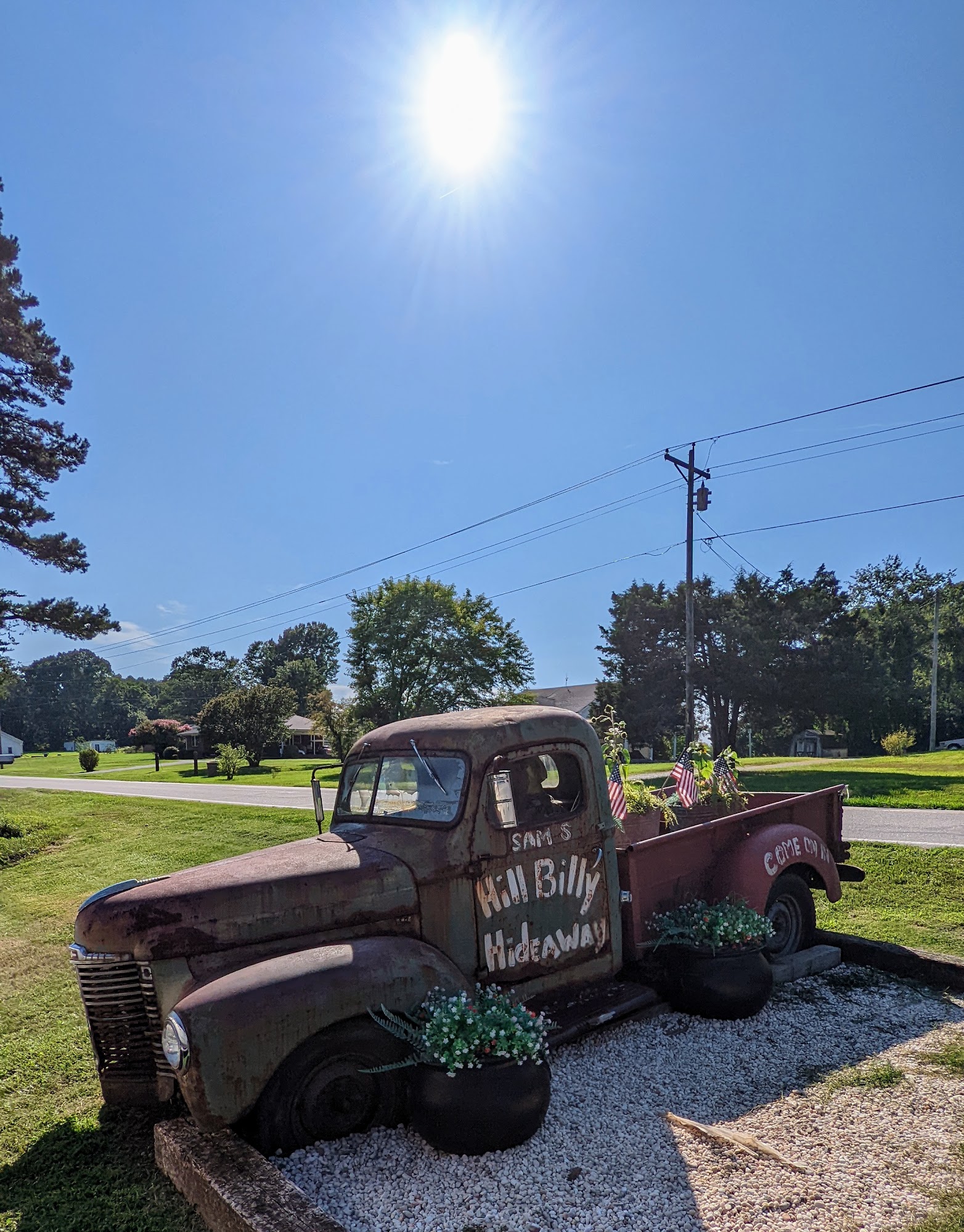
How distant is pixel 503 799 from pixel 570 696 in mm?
63544

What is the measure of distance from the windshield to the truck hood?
361 mm

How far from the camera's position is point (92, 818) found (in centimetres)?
1830

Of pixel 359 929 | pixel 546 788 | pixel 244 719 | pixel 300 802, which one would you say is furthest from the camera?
pixel 244 719

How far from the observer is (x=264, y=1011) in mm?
3402

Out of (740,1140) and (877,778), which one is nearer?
(740,1140)

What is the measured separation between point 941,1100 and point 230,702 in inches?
1622

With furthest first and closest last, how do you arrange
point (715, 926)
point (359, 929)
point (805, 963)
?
point (805, 963) → point (715, 926) → point (359, 929)

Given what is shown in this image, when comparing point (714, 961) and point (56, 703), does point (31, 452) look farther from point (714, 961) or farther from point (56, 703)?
point (56, 703)

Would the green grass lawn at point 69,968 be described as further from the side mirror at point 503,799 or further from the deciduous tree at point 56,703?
the deciduous tree at point 56,703

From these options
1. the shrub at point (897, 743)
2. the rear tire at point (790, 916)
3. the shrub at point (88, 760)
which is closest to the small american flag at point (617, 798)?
the rear tire at point (790, 916)

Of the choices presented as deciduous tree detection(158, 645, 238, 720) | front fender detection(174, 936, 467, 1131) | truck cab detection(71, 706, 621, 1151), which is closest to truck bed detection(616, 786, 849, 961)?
truck cab detection(71, 706, 621, 1151)

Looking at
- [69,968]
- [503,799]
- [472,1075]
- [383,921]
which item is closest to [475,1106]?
[472,1075]

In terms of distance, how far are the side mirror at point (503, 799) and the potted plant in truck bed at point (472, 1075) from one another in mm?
994

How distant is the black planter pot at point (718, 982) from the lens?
4.93 m
